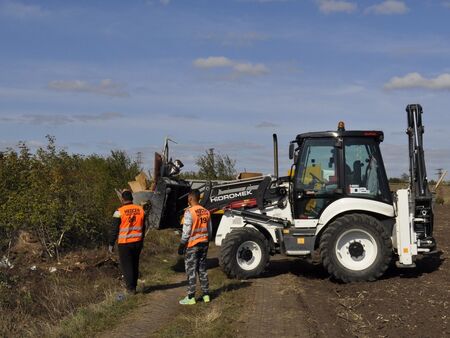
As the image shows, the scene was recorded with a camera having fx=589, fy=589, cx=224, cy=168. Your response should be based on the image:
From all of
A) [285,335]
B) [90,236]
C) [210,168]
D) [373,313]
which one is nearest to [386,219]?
[373,313]

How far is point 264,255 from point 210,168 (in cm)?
1977

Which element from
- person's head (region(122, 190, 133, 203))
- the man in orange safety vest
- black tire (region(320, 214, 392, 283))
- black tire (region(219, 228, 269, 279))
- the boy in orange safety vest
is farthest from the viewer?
black tire (region(219, 228, 269, 279))

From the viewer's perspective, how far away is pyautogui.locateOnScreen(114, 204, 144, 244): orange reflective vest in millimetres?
10664

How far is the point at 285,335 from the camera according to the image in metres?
7.80

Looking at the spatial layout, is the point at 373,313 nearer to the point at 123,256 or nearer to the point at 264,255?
the point at 264,255

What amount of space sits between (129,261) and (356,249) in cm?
441

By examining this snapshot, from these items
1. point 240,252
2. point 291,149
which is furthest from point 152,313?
point 291,149

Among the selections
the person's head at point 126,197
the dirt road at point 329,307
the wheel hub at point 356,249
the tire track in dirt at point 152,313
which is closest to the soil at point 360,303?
the dirt road at point 329,307

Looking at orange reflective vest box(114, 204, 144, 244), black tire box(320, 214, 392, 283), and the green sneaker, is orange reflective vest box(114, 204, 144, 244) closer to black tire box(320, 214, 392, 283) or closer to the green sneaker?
the green sneaker

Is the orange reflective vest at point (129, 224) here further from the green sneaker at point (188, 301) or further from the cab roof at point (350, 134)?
the cab roof at point (350, 134)

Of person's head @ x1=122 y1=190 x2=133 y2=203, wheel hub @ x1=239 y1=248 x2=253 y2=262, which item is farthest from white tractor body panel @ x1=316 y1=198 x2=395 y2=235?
person's head @ x1=122 y1=190 x2=133 y2=203

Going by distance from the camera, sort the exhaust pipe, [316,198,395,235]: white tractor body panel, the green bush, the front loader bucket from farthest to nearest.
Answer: the green bush < the front loader bucket < the exhaust pipe < [316,198,395,235]: white tractor body panel

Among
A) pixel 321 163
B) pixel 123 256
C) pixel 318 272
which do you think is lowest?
pixel 318 272

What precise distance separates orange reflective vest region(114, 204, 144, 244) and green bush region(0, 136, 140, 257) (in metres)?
4.88
